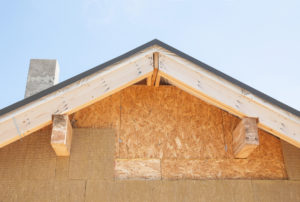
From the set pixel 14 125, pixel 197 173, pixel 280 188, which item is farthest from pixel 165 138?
pixel 14 125

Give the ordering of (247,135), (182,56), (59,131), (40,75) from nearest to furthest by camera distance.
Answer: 1. (59,131)
2. (247,135)
3. (182,56)
4. (40,75)

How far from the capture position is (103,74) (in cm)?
374

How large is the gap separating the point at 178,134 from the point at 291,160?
1495 millimetres

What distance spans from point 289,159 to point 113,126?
2326 millimetres

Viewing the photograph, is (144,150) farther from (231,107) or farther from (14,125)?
(14,125)

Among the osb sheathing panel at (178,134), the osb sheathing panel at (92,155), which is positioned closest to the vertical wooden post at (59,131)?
the osb sheathing panel at (92,155)

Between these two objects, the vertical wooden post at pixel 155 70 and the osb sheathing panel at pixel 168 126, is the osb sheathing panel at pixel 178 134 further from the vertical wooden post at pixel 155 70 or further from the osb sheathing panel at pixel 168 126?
the vertical wooden post at pixel 155 70

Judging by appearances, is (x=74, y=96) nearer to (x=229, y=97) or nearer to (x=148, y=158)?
(x=148, y=158)

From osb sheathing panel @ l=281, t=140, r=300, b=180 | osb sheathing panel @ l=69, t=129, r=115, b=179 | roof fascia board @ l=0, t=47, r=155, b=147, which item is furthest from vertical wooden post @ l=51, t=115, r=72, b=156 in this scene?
osb sheathing panel @ l=281, t=140, r=300, b=180

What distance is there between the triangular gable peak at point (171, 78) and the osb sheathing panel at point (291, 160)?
1.81 ft

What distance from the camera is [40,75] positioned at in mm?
6453

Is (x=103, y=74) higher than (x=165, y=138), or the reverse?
(x=103, y=74)

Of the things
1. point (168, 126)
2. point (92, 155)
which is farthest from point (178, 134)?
point (92, 155)

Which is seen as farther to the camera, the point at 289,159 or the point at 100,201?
the point at 289,159
